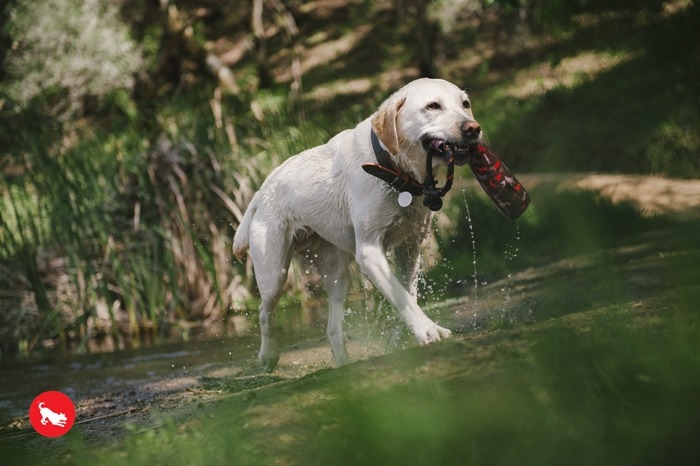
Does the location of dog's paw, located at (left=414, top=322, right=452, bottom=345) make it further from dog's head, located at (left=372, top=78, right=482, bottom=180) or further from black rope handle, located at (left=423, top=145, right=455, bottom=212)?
dog's head, located at (left=372, top=78, right=482, bottom=180)

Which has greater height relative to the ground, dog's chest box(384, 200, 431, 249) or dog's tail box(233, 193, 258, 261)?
dog's tail box(233, 193, 258, 261)

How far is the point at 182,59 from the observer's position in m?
24.5

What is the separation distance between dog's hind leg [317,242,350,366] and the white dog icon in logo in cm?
179

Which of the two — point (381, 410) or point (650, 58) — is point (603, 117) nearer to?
point (650, 58)

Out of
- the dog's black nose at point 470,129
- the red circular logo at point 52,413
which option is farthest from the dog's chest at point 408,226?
the red circular logo at point 52,413

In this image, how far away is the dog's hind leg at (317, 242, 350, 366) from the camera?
19.5 ft

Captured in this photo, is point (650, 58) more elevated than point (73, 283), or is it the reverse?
point (650, 58)

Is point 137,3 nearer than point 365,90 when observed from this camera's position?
No

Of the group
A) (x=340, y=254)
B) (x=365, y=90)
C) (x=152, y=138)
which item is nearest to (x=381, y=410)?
(x=340, y=254)

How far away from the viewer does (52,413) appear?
535 centimetres

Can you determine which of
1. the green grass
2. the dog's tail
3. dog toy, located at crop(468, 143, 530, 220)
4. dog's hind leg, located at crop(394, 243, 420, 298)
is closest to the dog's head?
Result: dog toy, located at crop(468, 143, 530, 220)

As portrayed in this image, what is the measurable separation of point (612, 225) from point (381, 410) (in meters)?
7.47

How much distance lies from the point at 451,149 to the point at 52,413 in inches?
114

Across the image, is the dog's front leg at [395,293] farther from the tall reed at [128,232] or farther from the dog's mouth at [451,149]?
the tall reed at [128,232]
